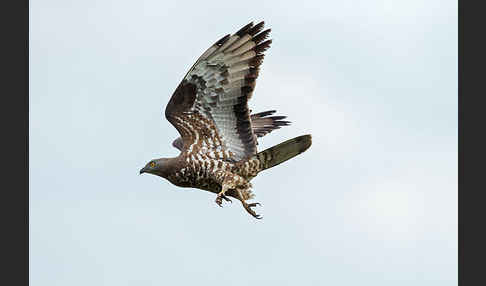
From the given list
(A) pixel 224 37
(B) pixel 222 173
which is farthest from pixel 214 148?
(A) pixel 224 37

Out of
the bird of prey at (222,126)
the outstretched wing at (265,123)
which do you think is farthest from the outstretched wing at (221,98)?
the outstretched wing at (265,123)

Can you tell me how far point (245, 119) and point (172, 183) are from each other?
1618mm

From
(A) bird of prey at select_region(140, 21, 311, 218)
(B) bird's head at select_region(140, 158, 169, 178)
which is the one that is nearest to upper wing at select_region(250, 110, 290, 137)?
(A) bird of prey at select_region(140, 21, 311, 218)

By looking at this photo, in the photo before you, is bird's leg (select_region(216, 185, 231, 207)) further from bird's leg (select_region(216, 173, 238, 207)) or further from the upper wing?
the upper wing

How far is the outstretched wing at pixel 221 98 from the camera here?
731 inches

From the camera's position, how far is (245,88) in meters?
18.8

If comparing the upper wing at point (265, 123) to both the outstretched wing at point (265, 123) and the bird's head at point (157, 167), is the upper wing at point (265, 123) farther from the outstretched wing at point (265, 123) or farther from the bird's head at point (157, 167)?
the bird's head at point (157, 167)

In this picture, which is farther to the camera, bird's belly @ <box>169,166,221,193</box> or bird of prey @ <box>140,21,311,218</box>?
bird's belly @ <box>169,166,221,193</box>

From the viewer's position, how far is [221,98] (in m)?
18.9

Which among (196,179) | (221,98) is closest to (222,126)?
(221,98)

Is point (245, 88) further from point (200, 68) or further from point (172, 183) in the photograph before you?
point (172, 183)

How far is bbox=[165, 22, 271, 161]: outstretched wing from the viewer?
1858 centimetres

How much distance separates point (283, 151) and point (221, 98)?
1.34m

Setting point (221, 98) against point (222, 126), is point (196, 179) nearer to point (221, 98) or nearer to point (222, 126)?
point (222, 126)
